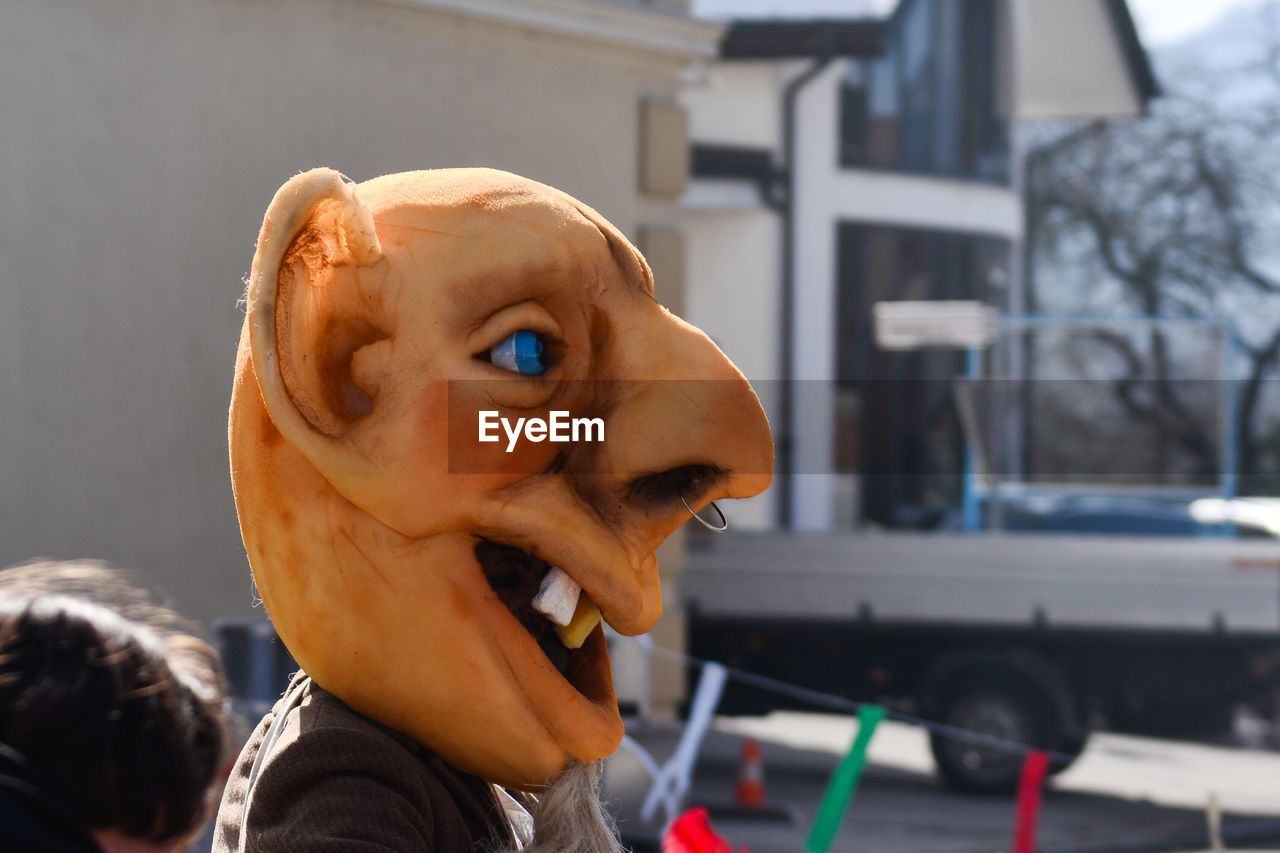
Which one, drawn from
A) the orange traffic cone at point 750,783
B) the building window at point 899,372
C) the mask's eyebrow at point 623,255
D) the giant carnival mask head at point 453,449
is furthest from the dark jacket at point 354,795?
the building window at point 899,372

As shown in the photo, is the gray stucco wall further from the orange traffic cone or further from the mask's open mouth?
the orange traffic cone

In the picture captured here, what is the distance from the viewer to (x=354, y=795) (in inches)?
58.4

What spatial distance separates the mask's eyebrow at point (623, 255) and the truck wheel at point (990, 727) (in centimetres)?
615

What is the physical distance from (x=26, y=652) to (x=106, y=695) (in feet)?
0.29

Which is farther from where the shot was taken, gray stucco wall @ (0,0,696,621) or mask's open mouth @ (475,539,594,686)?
gray stucco wall @ (0,0,696,621)

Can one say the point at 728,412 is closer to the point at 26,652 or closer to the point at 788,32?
the point at 26,652

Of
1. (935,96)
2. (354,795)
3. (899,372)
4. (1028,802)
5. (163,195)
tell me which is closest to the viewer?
(354,795)

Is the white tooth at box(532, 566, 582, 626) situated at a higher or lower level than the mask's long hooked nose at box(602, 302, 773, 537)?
lower

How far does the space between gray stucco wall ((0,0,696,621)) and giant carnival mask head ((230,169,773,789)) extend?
105 inches

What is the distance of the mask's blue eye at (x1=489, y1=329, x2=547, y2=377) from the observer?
1.62 m

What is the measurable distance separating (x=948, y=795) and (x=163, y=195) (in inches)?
213

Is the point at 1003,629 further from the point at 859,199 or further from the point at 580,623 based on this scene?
the point at 859,199

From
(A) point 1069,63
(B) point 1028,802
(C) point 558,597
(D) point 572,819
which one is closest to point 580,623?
(C) point 558,597

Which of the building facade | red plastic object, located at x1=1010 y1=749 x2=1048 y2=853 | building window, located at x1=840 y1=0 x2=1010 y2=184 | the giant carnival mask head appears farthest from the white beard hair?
building window, located at x1=840 y1=0 x2=1010 y2=184
